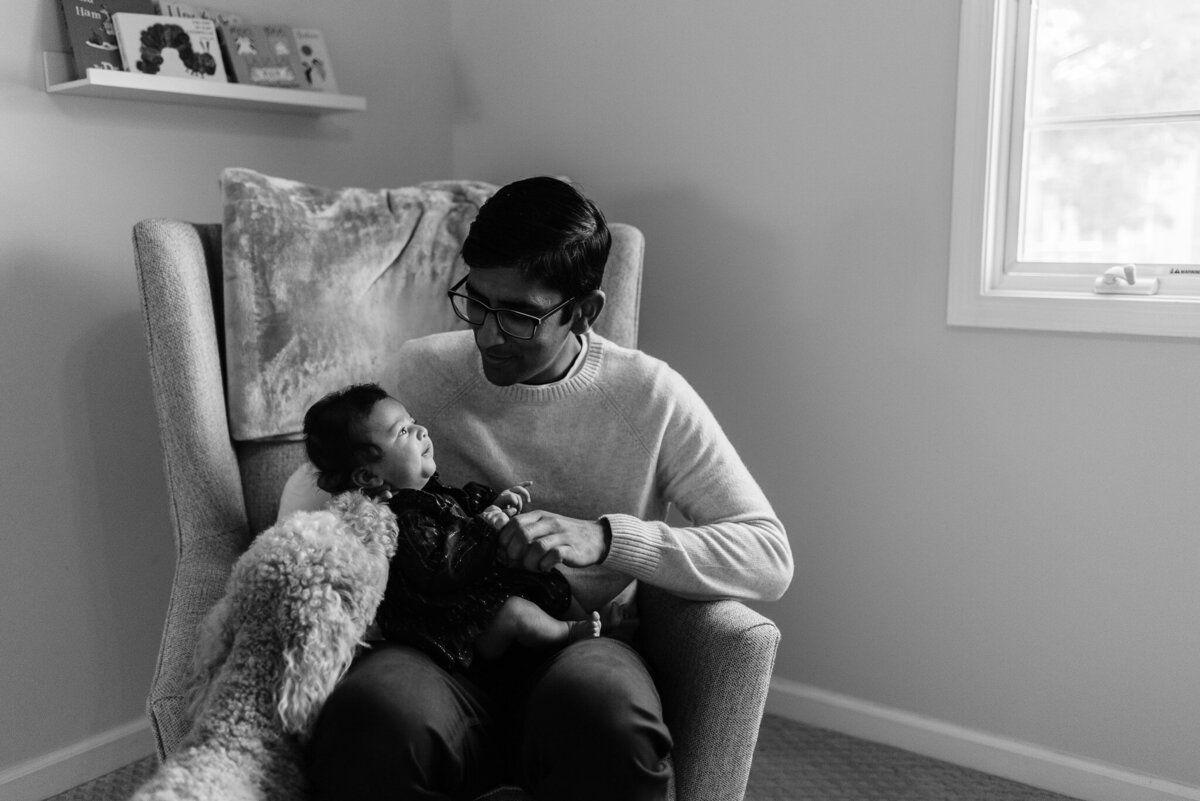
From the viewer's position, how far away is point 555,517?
4.56ft

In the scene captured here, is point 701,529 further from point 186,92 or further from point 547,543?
point 186,92

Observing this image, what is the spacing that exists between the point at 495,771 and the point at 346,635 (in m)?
0.25

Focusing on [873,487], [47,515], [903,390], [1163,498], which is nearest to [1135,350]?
[1163,498]

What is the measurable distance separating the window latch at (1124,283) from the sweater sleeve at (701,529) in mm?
781

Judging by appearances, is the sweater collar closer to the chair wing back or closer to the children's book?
the chair wing back

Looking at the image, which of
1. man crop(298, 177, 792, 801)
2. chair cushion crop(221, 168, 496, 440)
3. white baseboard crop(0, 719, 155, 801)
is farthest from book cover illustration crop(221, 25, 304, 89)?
white baseboard crop(0, 719, 155, 801)

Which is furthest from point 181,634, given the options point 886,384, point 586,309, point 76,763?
point 886,384

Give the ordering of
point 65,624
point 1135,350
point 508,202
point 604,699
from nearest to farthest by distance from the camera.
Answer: point 604,699, point 508,202, point 1135,350, point 65,624

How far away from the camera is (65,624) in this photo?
1.99 m

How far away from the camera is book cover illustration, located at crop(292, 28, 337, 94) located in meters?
2.20

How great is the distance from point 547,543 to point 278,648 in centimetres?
34

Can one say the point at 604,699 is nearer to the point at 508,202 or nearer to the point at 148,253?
the point at 508,202

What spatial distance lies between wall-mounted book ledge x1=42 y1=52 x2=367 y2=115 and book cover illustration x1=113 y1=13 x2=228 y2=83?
0.04m

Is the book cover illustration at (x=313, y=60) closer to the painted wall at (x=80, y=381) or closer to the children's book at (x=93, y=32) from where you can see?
the painted wall at (x=80, y=381)
